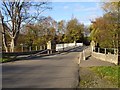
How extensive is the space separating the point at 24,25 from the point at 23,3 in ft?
12.0

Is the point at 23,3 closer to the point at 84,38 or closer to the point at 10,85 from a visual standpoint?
the point at 10,85

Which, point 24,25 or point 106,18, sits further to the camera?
point 24,25

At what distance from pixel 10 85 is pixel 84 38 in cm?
10659

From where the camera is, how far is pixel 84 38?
11694cm

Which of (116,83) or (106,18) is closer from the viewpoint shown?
(116,83)

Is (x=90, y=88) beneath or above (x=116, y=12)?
beneath

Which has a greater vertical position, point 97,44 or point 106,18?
point 106,18

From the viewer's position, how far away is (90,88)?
34.8 ft

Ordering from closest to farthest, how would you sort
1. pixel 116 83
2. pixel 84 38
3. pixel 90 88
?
pixel 90 88
pixel 116 83
pixel 84 38

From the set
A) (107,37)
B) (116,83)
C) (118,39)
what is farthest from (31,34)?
(116,83)

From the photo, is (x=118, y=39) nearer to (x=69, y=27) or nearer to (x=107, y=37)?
(x=107, y=37)

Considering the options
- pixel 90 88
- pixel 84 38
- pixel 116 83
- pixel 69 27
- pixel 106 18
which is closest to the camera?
pixel 90 88

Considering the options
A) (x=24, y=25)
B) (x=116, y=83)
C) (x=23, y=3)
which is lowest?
(x=116, y=83)

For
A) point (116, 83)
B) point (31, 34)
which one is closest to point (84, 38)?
point (31, 34)
